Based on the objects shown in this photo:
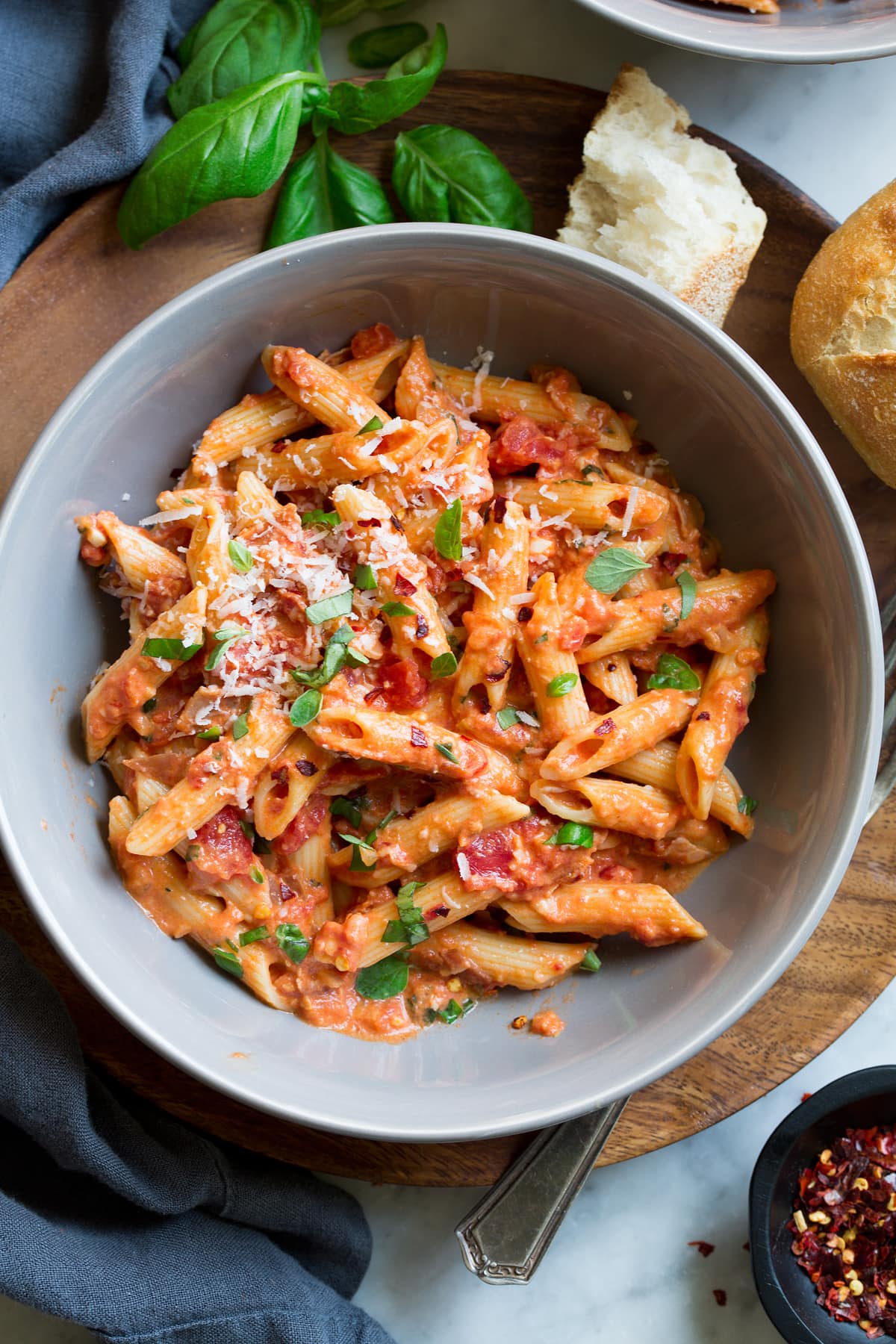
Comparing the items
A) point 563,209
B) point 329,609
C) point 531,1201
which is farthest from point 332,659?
point 531,1201

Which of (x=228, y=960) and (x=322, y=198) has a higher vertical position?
(x=322, y=198)

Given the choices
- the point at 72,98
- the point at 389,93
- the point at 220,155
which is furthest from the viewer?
the point at 72,98

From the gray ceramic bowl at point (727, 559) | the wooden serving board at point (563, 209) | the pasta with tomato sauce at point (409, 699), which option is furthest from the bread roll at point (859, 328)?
the pasta with tomato sauce at point (409, 699)

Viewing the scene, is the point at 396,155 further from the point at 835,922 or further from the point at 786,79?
the point at 835,922

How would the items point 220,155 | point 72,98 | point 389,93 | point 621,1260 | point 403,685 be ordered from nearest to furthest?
point 403,685, point 220,155, point 389,93, point 72,98, point 621,1260

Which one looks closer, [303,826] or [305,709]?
[305,709]

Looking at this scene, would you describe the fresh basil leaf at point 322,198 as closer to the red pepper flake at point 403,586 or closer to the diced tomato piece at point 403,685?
the red pepper flake at point 403,586

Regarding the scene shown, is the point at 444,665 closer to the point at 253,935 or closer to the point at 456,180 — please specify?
the point at 253,935
